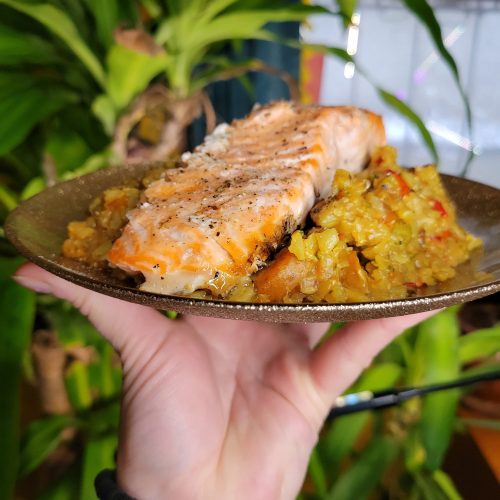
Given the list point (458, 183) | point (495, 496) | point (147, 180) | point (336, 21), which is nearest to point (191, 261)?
point (147, 180)

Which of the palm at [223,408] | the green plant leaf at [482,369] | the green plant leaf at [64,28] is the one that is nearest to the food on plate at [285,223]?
the palm at [223,408]

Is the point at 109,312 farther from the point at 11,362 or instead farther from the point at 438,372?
the point at 438,372

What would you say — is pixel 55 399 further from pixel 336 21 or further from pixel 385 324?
pixel 336 21

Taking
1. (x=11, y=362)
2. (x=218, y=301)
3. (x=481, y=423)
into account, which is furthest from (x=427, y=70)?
(x=218, y=301)

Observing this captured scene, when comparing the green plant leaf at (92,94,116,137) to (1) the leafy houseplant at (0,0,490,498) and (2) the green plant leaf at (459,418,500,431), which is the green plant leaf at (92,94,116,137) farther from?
(2) the green plant leaf at (459,418,500,431)

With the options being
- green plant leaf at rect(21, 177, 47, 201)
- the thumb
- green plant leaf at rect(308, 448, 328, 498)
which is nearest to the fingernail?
the thumb

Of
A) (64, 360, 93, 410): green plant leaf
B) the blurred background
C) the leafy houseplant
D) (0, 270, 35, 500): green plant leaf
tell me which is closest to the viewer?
(0, 270, 35, 500): green plant leaf
